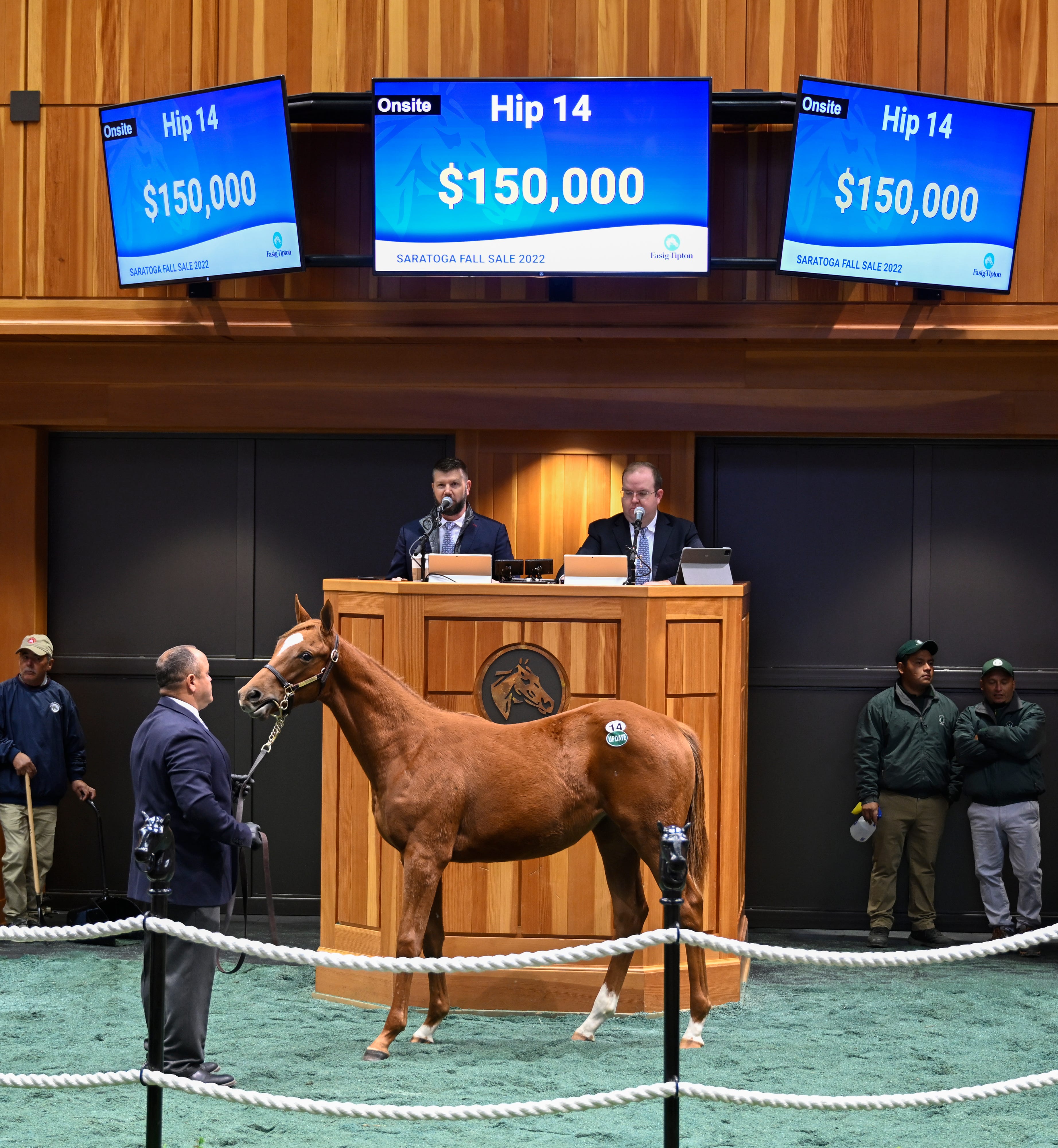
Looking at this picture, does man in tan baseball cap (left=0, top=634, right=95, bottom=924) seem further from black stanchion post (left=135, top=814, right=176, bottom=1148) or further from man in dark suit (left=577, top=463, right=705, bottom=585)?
black stanchion post (left=135, top=814, right=176, bottom=1148)

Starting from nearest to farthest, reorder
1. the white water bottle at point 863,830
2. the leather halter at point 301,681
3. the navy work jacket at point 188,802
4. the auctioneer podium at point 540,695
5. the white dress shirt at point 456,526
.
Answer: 1. the navy work jacket at point 188,802
2. the leather halter at point 301,681
3. the auctioneer podium at point 540,695
4. the white dress shirt at point 456,526
5. the white water bottle at point 863,830

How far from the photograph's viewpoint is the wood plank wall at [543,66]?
7332mm

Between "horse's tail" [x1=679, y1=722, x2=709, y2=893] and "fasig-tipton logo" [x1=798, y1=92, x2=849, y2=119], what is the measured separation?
3224 millimetres

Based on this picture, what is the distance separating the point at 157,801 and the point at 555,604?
211 cm

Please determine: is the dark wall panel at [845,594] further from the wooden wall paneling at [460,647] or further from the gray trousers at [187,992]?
the gray trousers at [187,992]

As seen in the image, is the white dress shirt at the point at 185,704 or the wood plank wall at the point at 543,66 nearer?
the white dress shirt at the point at 185,704

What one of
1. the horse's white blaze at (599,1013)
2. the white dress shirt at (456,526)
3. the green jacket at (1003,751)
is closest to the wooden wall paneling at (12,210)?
the white dress shirt at (456,526)

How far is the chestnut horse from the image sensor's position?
17.7 ft

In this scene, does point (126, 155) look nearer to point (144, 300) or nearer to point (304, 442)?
point (144, 300)

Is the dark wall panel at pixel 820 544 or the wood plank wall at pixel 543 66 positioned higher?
the wood plank wall at pixel 543 66

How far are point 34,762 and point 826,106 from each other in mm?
5690

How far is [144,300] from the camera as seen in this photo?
7566 millimetres

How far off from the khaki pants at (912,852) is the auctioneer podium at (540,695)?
184 centimetres

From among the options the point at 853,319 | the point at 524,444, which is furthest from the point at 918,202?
the point at 524,444
